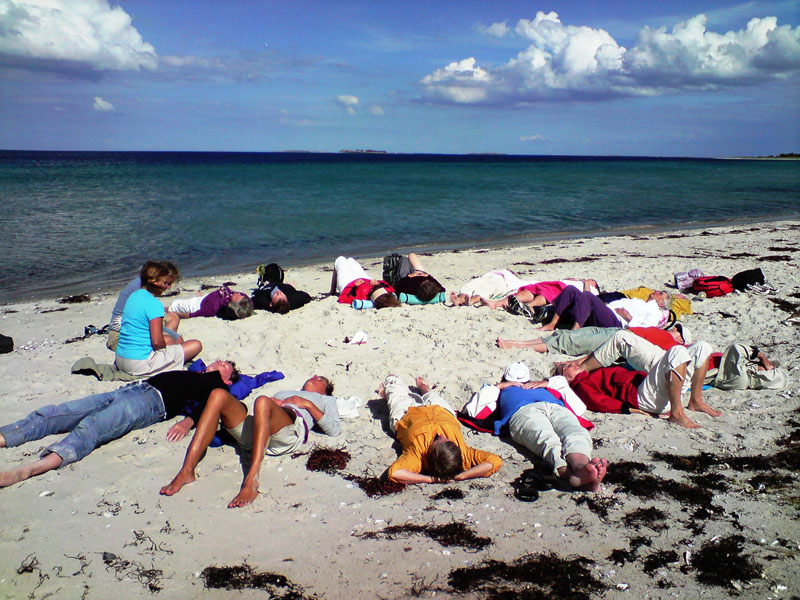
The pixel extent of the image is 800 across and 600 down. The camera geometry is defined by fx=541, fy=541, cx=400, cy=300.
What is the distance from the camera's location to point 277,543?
383 cm

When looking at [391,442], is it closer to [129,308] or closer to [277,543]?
[277,543]

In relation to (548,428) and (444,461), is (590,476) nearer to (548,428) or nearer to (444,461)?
(548,428)

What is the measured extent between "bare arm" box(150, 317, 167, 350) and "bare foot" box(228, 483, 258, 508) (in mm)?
2671

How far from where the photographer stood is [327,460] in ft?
16.3

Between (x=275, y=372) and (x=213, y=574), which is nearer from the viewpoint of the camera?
(x=213, y=574)

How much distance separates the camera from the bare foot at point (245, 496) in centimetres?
425

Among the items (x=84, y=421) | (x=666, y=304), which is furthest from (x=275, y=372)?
(x=666, y=304)

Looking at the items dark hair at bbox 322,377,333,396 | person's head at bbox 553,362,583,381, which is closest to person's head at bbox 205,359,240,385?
dark hair at bbox 322,377,333,396

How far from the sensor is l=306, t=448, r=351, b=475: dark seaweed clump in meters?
4.89

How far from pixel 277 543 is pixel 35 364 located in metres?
5.04

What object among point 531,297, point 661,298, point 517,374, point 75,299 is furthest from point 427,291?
point 75,299

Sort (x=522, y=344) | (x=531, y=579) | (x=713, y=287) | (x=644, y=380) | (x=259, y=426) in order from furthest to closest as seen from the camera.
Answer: (x=713, y=287) < (x=522, y=344) < (x=644, y=380) < (x=259, y=426) < (x=531, y=579)

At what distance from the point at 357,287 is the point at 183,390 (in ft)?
14.0

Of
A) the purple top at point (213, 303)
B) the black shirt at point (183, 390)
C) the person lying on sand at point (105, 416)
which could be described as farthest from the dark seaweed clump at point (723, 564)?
the purple top at point (213, 303)
